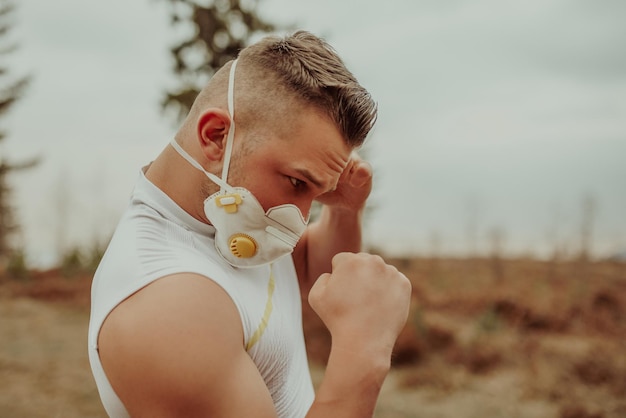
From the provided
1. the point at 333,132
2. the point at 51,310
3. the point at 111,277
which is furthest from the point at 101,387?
the point at 51,310

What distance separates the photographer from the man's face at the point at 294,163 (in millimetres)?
1677

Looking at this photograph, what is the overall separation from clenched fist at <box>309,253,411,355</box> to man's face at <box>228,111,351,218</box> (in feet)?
0.83

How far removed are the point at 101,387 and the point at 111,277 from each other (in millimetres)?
285

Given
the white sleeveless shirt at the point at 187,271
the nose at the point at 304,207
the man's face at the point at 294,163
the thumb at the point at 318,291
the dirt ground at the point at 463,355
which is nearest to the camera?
the white sleeveless shirt at the point at 187,271

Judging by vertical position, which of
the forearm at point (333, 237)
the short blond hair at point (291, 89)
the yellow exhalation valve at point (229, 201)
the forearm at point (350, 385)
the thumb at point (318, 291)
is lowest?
the forearm at point (333, 237)

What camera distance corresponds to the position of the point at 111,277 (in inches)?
56.8

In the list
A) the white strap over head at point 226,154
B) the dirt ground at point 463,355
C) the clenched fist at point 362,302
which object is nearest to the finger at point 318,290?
the clenched fist at point 362,302

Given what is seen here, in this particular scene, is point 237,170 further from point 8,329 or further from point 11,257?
point 11,257

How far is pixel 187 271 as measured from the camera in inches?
55.9

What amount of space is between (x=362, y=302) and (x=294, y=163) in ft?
1.46

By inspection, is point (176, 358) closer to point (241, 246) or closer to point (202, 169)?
point (241, 246)

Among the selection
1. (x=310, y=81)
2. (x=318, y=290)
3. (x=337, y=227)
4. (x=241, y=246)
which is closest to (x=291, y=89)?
(x=310, y=81)

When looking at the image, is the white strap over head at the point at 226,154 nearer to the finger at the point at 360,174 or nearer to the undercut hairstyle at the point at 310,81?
the undercut hairstyle at the point at 310,81

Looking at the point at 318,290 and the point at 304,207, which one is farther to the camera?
the point at 304,207
